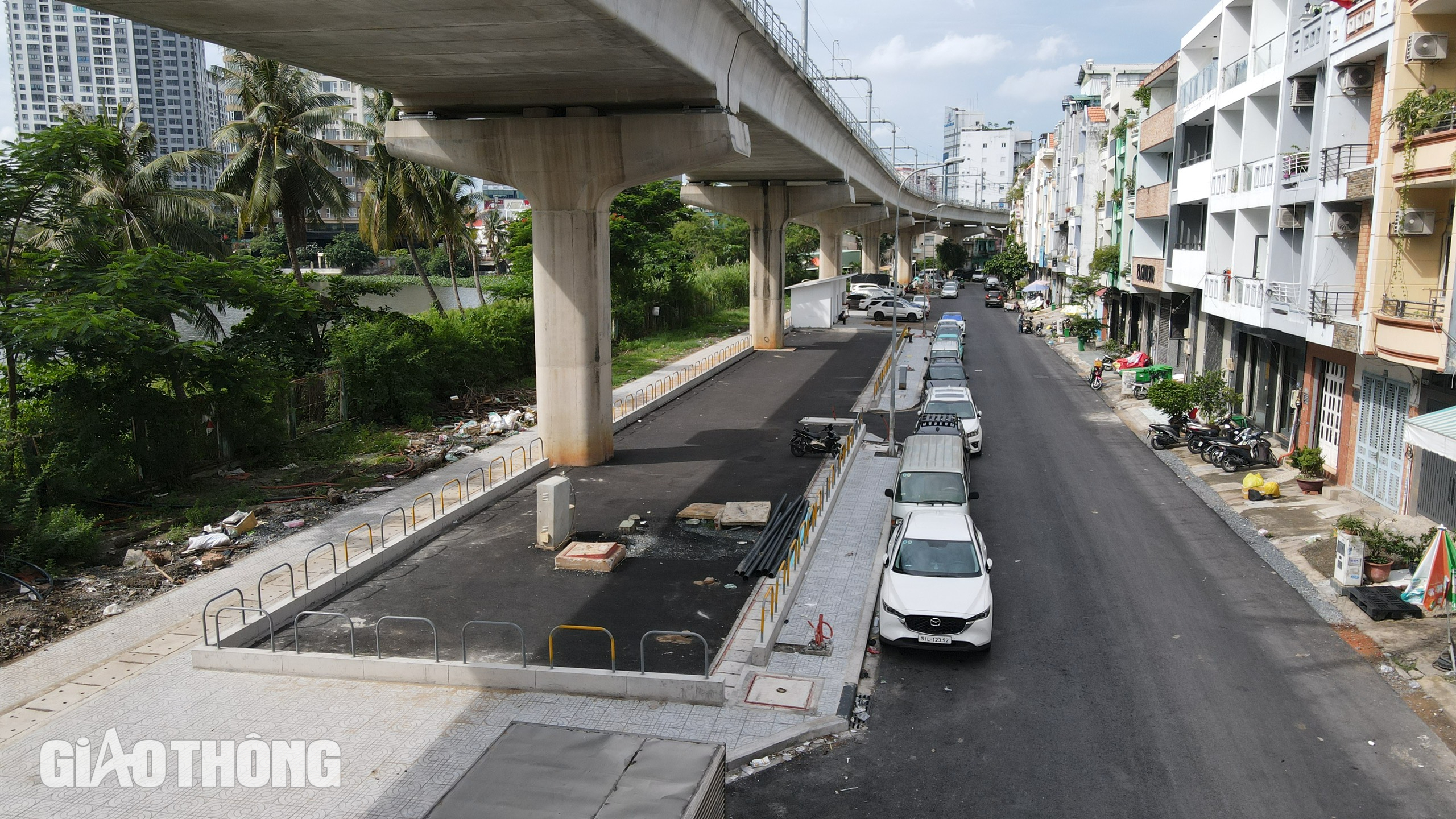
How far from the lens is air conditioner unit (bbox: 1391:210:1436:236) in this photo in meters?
19.0

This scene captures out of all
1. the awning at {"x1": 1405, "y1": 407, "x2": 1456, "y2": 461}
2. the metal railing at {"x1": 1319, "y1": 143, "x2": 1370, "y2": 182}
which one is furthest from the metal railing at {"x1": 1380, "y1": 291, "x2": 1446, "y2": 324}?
the metal railing at {"x1": 1319, "y1": 143, "x2": 1370, "y2": 182}

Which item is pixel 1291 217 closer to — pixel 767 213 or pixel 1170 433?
pixel 1170 433

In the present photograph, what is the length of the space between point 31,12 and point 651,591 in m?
211

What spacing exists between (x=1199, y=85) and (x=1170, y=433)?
44.6ft

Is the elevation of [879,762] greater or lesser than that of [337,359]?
lesser

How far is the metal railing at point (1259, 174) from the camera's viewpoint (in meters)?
26.0

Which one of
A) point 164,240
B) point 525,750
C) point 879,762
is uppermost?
point 164,240

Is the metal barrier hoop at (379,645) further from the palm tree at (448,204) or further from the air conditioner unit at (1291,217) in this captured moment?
the palm tree at (448,204)

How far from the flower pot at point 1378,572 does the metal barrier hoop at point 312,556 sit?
56.0 feet

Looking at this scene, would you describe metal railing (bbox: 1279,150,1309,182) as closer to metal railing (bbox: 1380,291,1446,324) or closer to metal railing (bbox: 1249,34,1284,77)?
metal railing (bbox: 1249,34,1284,77)

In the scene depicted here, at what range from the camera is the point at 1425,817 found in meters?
9.98

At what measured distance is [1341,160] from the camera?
22.0 metres

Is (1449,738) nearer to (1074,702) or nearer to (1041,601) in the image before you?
(1074,702)

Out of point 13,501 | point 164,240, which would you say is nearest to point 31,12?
point 164,240
